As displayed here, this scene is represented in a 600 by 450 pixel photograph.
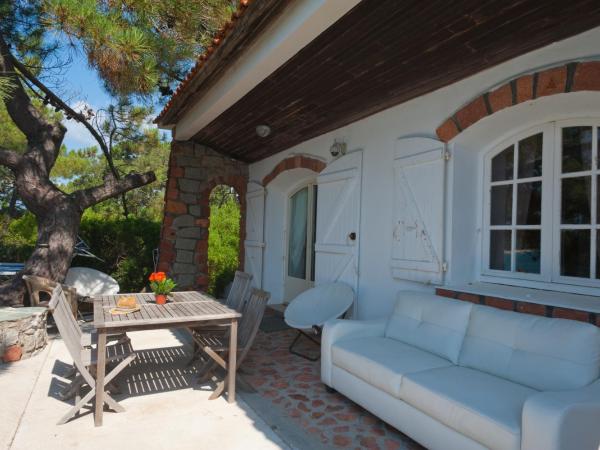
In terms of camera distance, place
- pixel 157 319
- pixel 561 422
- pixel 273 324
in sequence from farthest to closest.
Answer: pixel 273 324, pixel 157 319, pixel 561 422

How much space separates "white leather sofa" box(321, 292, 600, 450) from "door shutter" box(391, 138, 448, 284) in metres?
0.44

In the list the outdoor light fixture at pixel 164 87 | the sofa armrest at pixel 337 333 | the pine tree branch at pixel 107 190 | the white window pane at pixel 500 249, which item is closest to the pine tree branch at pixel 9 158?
the pine tree branch at pixel 107 190

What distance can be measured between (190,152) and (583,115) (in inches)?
212

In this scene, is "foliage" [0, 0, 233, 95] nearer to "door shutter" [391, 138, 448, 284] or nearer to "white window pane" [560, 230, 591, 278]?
"door shutter" [391, 138, 448, 284]

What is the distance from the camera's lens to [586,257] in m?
2.85

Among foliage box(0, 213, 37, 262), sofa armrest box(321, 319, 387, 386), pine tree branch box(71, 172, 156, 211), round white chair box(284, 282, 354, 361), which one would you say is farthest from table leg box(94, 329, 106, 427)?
foliage box(0, 213, 37, 262)

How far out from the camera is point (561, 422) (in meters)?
1.67

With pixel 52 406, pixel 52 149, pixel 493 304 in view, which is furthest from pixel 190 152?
pixel 493 304

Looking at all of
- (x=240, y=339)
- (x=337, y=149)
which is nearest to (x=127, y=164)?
(x=337, y=149)

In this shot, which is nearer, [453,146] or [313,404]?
[313,404]

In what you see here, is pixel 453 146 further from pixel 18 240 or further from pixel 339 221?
pixel 18 240

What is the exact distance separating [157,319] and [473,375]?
2140 mm

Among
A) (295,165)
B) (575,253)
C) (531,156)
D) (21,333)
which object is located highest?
(295,165)

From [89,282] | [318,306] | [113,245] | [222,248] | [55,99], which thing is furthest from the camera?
[222,248]
